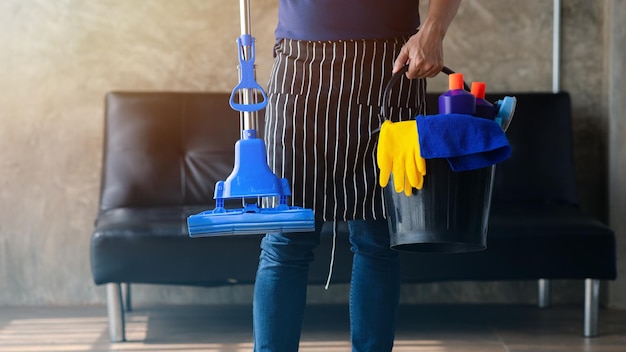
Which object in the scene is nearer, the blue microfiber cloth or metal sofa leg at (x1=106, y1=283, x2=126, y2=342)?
the blue microfiber cloth

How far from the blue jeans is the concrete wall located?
1.45m

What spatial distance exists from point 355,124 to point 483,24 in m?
1.62

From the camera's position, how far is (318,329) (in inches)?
110

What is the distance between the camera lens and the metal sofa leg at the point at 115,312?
2.60 meters

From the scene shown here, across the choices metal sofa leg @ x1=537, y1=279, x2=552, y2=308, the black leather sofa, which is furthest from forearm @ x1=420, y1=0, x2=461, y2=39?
metal sofa leg @ x1=537, y1=279, x2=552, y2=308

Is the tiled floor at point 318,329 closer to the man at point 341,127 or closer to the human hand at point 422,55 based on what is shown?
the man at point 341,127

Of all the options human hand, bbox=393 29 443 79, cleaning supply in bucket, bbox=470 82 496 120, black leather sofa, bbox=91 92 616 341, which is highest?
human hand, bbox=393 29 443 79

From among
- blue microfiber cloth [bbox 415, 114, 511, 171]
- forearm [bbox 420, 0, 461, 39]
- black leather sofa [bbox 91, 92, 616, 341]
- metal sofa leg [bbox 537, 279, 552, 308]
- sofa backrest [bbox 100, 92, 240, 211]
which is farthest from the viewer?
metal sofa leg [bbox 537, 279, 552, 308]

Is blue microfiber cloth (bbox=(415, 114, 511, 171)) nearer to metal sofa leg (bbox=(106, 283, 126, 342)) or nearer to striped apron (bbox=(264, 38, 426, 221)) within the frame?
striped apron (bbox=(264, 38, 426, 221))

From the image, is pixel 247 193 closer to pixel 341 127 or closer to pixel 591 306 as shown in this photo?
Answer: pixel 341 127

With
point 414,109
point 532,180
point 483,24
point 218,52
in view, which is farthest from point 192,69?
point 414,109

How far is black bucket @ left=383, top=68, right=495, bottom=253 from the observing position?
5.26 feet

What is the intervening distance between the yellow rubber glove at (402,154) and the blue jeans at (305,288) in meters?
0.20

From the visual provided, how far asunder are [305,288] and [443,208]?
319 mm
